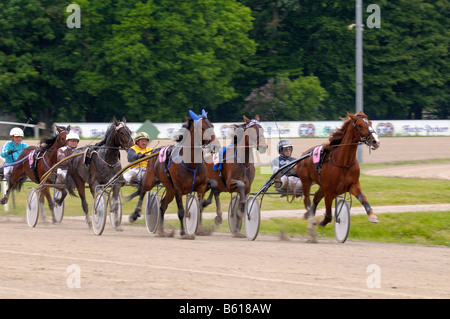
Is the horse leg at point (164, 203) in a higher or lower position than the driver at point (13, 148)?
lower

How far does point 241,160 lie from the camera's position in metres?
13.4

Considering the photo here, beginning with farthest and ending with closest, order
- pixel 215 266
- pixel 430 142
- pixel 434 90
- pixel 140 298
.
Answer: pixel 434 90, pixel 430 142, pixel 215 266, pixel 140 298

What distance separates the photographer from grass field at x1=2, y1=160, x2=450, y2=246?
43.9ft

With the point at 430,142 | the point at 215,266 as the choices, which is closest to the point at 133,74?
the point at 430,142

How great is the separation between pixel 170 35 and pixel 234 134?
24.7 metres

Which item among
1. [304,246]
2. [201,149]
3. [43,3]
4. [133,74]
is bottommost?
[304,246]

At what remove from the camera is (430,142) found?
3044 cm

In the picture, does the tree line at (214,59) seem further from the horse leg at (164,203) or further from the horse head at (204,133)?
the horse head at (204,133)

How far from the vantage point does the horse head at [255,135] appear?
12859 mm

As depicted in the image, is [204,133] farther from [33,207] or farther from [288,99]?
[288,99]

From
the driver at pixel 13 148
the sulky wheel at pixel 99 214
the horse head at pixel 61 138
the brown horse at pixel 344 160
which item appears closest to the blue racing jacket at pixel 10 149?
the driver at pixel 13 148

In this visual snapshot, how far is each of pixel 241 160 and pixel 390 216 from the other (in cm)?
293

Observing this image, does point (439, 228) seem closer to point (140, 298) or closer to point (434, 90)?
point (140, 298)

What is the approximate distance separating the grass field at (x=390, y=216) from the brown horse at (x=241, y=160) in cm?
93
